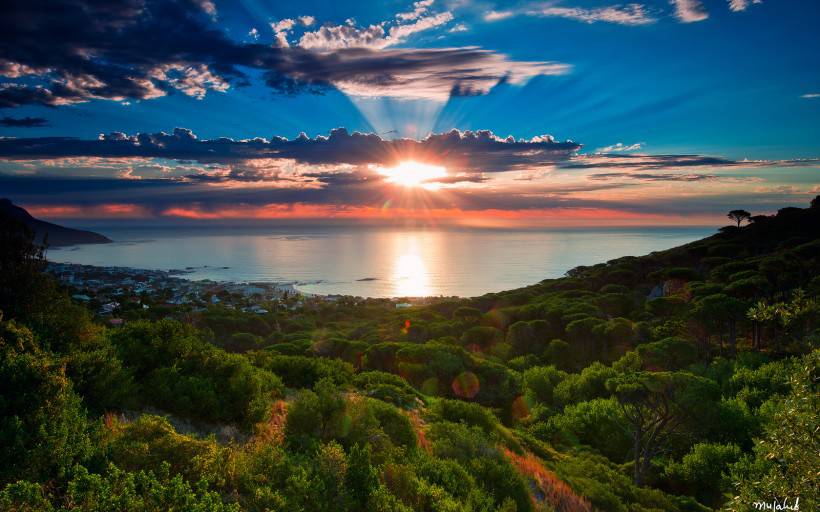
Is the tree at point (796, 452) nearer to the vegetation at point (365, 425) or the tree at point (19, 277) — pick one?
the vegetation at point (365, 425)

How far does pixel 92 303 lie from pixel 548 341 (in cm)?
6151

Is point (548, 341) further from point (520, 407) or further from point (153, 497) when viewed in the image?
point (153, 497)

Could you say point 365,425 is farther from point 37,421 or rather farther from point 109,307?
point 109,307

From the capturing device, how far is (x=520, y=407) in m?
26.8

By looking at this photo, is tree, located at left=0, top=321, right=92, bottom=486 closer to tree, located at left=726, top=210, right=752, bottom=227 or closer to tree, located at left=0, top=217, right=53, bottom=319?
tree, located at left=0, top=217, right=53, bottom=319

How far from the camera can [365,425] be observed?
34.5ft

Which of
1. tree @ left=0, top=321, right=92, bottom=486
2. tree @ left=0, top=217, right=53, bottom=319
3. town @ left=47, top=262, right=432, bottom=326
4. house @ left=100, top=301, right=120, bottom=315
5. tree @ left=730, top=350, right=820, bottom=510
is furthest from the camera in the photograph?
town @ left=47, top=262, right=432, bottom=326

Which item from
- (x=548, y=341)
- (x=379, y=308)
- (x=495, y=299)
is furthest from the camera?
(x=379, y=308)

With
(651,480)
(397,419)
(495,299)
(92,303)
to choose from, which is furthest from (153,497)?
(92,303)

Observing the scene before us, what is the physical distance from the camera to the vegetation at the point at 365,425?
263 inches

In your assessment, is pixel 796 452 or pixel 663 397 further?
pixel 663 397

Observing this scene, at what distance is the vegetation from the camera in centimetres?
668

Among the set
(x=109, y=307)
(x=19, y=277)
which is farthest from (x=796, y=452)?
(x=109, y=307)

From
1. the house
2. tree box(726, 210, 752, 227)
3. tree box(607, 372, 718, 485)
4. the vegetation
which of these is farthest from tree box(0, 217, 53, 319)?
tree box(726, 210, 752, 227)
